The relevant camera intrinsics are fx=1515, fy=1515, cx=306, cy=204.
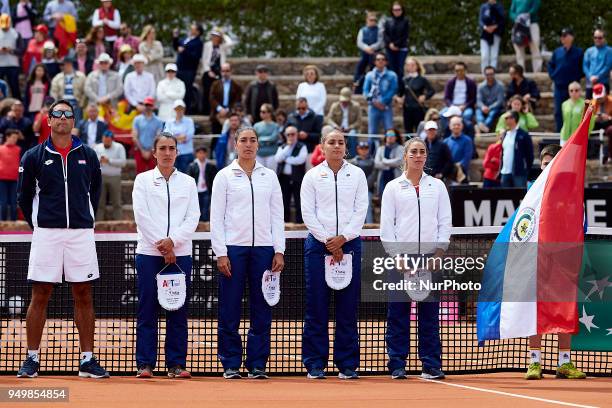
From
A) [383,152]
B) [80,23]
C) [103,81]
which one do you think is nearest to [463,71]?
[383,152]

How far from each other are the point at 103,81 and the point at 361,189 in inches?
554

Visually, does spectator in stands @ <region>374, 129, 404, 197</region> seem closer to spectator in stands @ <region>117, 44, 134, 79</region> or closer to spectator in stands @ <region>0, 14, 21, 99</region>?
spectator in stands @ <region>117, 44, 134, 79</region>

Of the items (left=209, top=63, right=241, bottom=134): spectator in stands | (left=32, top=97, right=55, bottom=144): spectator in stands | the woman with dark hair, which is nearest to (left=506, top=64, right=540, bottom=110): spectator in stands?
(left=209, top=63, right=241, bottom=134): spectator in stands

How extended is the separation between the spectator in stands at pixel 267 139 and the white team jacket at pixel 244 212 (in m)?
10.8

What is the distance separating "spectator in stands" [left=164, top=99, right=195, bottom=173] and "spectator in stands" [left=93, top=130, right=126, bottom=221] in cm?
94

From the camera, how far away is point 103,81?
1094 inches

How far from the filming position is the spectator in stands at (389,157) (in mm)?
24578

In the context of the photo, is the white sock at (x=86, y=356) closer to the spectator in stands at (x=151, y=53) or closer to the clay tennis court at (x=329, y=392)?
the clay tennis court at (x=329, y=392)

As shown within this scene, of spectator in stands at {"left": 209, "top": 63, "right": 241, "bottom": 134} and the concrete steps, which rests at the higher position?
the concrete steps

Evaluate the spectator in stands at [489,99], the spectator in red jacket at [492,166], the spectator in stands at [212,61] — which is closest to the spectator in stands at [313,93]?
the spectator in stands at [212,61]

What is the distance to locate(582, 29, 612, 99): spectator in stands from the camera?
2745 cm

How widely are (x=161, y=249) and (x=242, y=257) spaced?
770mm

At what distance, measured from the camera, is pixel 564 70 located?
27.9 meters

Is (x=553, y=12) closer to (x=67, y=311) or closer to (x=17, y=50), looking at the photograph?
(x=17, y=50)
